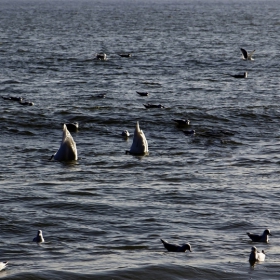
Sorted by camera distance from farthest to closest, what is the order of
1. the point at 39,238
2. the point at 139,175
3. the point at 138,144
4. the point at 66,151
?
the point at 138,144 < the point at 66,151 < the point at 139,175 < the point at 39,238

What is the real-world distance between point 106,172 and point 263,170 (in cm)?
351

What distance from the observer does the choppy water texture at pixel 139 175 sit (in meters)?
13.1

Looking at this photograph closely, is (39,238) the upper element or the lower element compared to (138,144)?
lower

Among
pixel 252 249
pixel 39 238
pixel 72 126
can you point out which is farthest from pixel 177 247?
pixel 72 126

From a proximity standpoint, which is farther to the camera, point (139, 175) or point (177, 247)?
point (139, 175)

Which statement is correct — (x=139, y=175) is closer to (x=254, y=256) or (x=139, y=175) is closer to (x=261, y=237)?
(x=261, y=237)

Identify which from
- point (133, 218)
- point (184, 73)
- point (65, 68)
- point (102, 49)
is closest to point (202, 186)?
point (133, 218)

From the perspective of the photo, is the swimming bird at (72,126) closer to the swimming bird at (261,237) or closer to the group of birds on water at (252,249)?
the group of birds on water at (252,249)

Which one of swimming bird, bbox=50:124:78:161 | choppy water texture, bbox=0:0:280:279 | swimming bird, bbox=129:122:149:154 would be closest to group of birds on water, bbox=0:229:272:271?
choppy water texture, bbox=0:0:280:279

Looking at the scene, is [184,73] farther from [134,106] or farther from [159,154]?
[159,154]

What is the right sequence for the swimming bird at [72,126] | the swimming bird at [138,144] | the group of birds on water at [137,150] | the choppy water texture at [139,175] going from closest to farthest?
1. the group of birds on water at [137,150]
2. the choppy water texture at [139,175]
3. the swimming bird at [138,144]
4. the swimming bird at [72,126]

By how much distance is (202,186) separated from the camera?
1762cm

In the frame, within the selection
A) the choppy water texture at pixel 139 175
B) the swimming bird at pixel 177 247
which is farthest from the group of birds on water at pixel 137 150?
the choppy water texture at pixel 139 175

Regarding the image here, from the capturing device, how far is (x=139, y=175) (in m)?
18.6
